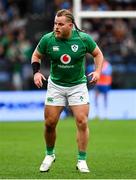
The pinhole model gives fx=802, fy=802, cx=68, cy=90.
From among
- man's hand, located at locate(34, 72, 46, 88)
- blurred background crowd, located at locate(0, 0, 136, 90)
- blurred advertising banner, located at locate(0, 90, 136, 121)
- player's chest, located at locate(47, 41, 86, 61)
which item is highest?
player's chest, located at locate(47, 41, 86, 61)

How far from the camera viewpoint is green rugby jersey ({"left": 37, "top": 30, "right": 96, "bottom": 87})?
1125 centimetres

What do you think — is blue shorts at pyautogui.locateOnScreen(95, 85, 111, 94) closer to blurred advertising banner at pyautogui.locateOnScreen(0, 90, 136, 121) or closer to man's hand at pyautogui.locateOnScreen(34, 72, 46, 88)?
blurred advertising banner at pyautogui.locateOnScreen(0, 90, 136, 121)

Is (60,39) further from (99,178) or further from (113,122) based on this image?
(113,122)

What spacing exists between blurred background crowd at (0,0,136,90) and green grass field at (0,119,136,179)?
2.69 m

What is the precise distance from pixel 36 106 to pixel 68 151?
1061 cm

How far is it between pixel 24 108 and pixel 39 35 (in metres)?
2.57

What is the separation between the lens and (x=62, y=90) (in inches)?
448

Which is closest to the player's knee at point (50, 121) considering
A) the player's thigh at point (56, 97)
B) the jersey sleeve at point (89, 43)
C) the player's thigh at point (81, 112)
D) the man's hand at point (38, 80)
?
the player's thigh at point (56, 97)

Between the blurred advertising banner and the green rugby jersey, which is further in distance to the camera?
the blurred advertising banner

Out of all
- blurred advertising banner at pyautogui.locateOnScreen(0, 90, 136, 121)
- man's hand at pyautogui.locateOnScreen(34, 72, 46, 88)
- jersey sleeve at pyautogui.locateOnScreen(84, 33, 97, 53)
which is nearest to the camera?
man's hand at pyautogui.locateOnScreen(34, 72, 46, 88)

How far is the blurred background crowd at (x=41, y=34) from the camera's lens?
26.0 metres

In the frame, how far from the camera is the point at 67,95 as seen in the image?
1141cm

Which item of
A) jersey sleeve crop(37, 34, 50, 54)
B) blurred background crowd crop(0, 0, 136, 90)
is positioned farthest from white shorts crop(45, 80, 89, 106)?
blurred background crowd crop(0, 0, 136, 90)

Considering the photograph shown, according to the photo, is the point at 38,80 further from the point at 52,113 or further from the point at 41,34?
the point at 41,34
